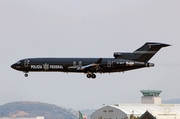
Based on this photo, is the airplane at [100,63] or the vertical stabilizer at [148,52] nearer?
the airplane at [100,63]

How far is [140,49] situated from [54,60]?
2352 cm

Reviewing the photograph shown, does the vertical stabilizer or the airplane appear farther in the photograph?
the vertical stabilizer

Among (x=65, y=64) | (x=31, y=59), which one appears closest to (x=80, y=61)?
(x=65, y=64)

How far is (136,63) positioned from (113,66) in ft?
21.0

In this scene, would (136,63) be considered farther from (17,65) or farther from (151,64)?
(17,65)

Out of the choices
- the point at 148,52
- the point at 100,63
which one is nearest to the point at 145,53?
the point at 148,52

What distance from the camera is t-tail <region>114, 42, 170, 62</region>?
15675cm

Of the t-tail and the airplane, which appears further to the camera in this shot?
the t-tail

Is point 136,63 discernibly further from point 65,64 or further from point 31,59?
point 31,59

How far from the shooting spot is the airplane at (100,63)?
511ft

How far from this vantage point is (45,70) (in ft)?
539

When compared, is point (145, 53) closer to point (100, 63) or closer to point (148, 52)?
point (148, 52)

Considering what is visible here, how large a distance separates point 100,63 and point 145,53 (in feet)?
39.7

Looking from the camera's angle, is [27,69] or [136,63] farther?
[27,69]
